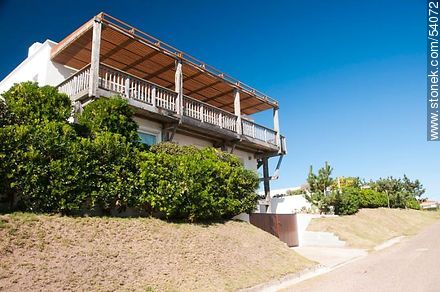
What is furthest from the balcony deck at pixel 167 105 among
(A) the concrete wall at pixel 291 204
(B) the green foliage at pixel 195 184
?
(A) the concrete wall at pixel 291 204

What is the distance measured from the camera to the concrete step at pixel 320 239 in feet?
58.1

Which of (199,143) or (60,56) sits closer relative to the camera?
(60,56)

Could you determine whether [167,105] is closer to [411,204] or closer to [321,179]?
[321,179]

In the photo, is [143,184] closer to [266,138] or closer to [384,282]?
[384,282]

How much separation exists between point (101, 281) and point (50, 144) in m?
3.66

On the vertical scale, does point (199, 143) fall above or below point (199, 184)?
above

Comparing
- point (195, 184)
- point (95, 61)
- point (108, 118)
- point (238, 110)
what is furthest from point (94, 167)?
point (238, 110)

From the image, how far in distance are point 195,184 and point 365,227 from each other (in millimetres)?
16278

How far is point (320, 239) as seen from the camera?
18.4 meters

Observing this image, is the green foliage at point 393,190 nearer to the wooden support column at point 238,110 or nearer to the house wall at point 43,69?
the wooden support column at point 238,110

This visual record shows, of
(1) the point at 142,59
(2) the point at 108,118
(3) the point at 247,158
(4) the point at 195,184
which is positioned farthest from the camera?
(3) the point at 247,158

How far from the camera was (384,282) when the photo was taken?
8188mm

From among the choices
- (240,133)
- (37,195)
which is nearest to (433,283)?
(37,195)

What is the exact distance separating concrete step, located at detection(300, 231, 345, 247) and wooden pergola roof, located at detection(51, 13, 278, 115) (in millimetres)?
7919
